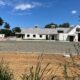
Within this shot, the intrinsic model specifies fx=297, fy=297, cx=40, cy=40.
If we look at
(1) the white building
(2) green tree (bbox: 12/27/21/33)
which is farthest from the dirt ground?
(2) green tree (bbox: 12/27/21/33)

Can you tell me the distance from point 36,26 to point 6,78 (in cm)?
11884

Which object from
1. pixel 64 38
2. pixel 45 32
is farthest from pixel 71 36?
pixel 45 32

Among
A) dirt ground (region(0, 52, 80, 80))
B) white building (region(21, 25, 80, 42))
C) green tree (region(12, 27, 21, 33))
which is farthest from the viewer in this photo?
green tree (region(12, 27, 21, 33))

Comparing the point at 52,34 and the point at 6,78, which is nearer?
the point at 6,78

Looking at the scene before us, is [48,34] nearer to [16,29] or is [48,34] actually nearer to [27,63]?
[16,29]

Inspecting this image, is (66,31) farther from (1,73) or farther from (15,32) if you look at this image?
(1,73)

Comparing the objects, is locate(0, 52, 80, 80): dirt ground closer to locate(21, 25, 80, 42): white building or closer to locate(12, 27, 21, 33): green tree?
locate(21, 25, 80, 42): white building

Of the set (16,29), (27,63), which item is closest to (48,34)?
(16,29)

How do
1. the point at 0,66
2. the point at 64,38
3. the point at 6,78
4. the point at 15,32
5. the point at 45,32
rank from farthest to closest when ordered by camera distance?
1. the point at 15,32
2. the point at 45,32
3. the point at 64,38
4. the point at 0,66
5. the point at 6,78

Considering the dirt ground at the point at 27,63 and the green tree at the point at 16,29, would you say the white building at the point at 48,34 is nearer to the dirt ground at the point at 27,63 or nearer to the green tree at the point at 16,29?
the green tree at the point at 16,29

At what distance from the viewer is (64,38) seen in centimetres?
10344

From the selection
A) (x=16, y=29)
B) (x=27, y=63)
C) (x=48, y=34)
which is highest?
(x=16, y=29)

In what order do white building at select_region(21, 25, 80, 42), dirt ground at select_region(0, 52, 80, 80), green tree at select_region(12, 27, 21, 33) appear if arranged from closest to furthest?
dirt ground at select_region(0, 52, 80, 80)
white building at select_region(21, 25, 80, 42)
green tree at select_region(12, 27, 21, 33)

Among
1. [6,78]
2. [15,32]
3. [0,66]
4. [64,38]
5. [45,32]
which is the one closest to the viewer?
[6,78]
